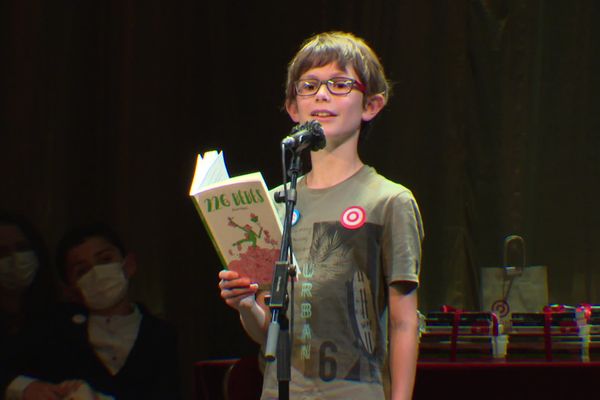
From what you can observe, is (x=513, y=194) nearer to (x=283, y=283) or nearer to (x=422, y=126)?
(x=422, y=126)

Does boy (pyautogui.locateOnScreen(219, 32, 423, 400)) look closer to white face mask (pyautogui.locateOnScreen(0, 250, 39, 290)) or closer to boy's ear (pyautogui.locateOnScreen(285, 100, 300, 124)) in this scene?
boy's ear (pyautogui.locateOnScreen(285, 100, 300, 124))

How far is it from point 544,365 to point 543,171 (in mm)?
1156

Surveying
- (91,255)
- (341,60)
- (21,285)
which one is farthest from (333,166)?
(21,285)

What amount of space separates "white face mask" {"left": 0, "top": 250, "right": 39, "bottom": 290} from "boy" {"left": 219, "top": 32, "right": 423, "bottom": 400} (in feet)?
5.61

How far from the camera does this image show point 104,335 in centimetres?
317

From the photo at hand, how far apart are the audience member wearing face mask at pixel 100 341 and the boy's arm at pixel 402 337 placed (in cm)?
144

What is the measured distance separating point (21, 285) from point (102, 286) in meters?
0.37

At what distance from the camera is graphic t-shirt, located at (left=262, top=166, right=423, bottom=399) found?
5.98 ft

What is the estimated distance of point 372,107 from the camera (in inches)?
82.5

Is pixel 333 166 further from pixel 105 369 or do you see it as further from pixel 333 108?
pixel 105 369

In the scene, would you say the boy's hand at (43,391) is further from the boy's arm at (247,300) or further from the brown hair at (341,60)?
the brown hair at (341,60)

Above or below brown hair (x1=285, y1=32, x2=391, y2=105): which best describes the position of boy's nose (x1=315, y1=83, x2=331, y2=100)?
below

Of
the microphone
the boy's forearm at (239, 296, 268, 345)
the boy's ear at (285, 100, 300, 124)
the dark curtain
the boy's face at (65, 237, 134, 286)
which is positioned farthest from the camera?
the dark curtain

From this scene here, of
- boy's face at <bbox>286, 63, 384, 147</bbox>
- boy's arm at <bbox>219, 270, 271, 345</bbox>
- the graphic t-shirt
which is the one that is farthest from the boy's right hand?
boy's face at <bbox>286, 63, 384, 147</bbox>
